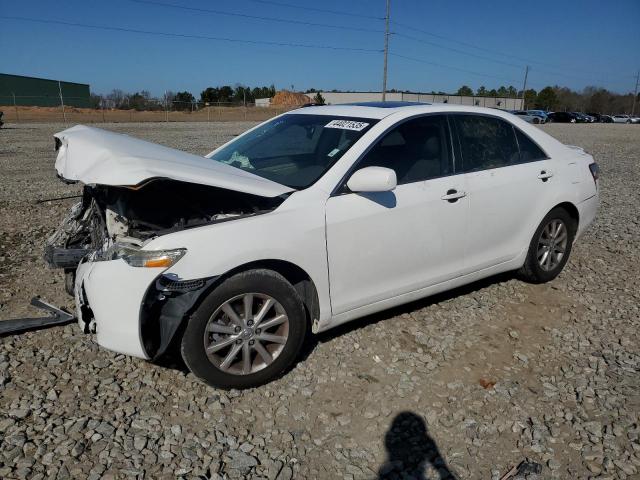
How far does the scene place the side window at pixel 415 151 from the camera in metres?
3.56

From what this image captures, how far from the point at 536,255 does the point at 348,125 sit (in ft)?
7.29

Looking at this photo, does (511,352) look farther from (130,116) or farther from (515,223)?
(130,116)

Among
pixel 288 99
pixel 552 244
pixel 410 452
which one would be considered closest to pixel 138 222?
pixel 410 452

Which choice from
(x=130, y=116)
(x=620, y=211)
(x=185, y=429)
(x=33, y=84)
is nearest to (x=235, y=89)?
(x=33, y=84)

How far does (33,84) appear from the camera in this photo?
5491 centimetres

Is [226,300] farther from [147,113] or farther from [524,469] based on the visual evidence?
[147,113]

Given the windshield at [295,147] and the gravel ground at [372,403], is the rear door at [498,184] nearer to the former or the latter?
the gravel ground at [372,403]

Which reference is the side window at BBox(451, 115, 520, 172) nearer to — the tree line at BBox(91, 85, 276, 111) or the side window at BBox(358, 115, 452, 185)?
A: the side window at BBox(358, 115, 452, 185)

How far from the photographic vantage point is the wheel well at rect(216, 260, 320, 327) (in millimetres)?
3123

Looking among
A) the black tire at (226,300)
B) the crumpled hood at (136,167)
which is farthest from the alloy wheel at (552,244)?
the crumpled hood at (136,167)

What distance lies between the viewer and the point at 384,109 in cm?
387

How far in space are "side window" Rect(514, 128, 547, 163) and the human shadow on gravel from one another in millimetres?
2610

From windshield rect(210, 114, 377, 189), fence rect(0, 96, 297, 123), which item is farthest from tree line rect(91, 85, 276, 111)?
windshield rect(210, 114, 377, 189)

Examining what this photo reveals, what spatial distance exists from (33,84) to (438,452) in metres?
63.8
